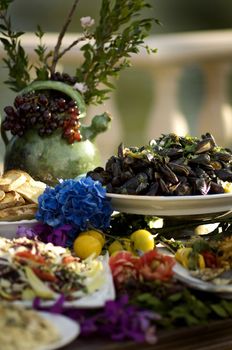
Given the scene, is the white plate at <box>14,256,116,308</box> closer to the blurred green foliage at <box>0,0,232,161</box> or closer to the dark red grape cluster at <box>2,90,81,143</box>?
the dark red grape cluster at <box>2,90,81,143</box>

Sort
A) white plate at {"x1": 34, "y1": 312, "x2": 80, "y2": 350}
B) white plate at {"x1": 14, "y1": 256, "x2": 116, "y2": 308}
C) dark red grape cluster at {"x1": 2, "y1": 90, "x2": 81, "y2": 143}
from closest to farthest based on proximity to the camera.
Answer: white plate at {"x1": 34, "y1": 312, "x2": 80, "y2": 350} → white plate at {"x1": 14, "y1": 256, "x2": 116, "y2": 308} → dark red grape cluster at {"x1": 2, "y1": 90, "x2": 81, "y2": 143}

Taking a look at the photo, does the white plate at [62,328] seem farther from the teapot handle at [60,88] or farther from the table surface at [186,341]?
the teapot handle at [60,88]

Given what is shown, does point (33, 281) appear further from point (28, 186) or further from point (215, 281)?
point (28, 186)

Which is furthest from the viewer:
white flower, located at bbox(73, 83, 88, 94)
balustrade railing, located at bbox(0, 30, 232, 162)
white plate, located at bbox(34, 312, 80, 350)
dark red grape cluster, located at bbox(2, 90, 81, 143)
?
balustrade railing, located at bbox(0, 30, 232, 162)

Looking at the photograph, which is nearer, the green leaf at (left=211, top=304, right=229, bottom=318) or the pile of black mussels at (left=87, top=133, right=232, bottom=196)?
the green leaf at (left=211, top=304, right=229, bottom=318)

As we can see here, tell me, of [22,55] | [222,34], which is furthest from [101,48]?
[222,34]

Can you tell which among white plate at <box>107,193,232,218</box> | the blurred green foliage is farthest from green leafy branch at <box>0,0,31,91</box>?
the blurred green foliage

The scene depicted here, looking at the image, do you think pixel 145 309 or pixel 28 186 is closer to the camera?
pixel 145 309

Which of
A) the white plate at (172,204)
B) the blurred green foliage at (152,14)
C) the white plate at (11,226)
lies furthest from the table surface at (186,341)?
the blurred green foliage at (152,14)
